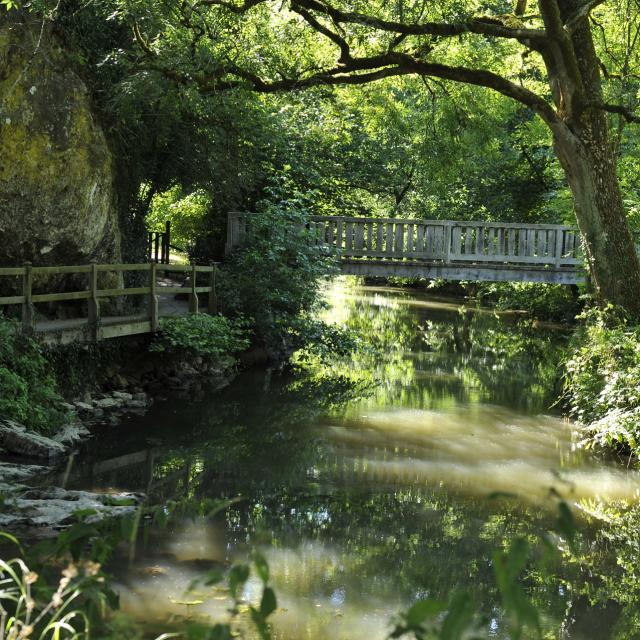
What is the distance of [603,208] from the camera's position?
1215 cm

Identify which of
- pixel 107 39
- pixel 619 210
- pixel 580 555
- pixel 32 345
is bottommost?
pixel 580 555

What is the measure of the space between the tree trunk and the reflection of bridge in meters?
6.17

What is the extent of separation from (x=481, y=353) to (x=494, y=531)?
39.0 feet

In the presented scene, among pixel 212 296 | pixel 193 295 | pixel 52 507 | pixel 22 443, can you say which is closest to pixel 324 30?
pixel 193 295

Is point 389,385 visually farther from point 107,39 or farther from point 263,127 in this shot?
point 107,39

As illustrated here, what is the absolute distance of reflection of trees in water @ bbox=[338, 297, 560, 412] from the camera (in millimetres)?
13992

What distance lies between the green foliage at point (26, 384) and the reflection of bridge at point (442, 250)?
8.96 m

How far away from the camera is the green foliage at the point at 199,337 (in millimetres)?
13258

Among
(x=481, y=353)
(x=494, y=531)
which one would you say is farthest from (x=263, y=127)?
(x=494, y=531)

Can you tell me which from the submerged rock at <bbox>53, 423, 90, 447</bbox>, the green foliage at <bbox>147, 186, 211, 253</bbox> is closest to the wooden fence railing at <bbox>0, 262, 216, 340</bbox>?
the submerged rock at <bbox>53, 423, 90, 447</bbox>

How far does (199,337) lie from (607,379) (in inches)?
250

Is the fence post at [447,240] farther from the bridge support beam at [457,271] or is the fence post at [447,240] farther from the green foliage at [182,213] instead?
the green foliage at [182,213]

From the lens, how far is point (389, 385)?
14.6 m

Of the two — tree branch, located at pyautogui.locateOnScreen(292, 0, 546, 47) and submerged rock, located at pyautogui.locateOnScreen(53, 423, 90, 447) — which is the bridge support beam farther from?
submerged rock, located at pyautogui.locateOnScreen(53, 423, 90, 447)
